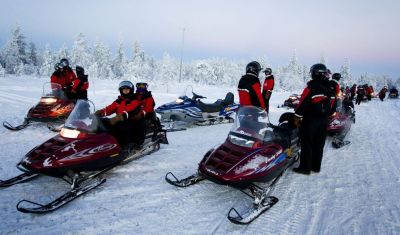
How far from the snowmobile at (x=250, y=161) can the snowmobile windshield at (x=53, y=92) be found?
4639 mm

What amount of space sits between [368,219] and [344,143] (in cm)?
407

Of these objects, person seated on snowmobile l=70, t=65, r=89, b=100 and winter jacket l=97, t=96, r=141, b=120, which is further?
person seated on snowmobile l=70, t=65, r=89, b=100

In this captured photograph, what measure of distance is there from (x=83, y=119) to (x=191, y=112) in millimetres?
A: 4916

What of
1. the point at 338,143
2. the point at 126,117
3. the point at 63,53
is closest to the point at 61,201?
the point at 126,117

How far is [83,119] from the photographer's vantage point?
15.1 feet

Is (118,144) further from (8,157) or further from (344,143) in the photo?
(344,143)

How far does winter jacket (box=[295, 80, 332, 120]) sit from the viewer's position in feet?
17.0

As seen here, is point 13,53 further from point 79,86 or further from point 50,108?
point 50,108

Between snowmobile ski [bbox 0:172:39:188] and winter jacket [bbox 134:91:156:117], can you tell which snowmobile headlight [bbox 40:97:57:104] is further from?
snowmobile ski [bbox 0:172:39:188]

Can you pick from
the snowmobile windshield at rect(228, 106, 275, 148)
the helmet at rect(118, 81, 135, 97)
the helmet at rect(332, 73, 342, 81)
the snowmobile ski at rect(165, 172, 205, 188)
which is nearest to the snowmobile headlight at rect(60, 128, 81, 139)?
the helmet at rect(118, 81, 135, 97)

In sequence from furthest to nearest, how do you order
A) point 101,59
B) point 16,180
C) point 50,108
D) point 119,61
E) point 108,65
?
1. point 119,61
2. point 108,65
3. point 101,59
4. point 50,108
5. point 16,180

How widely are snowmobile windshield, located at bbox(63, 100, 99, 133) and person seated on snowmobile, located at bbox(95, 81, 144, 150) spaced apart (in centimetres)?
30

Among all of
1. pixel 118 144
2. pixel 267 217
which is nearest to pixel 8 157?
pixel 118 144

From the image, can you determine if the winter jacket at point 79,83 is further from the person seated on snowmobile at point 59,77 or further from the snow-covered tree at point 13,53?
the snow-covered tree at point 13,53
